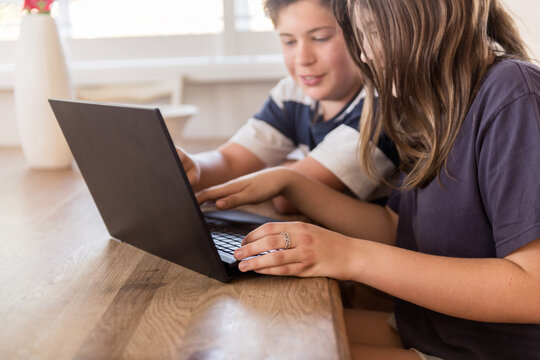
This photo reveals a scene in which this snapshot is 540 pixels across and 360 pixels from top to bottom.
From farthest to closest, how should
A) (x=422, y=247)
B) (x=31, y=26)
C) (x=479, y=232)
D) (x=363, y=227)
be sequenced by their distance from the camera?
(x=31, y=26)
(x=363, y=227)
(x=422, y=247)
(x=479, y=232)

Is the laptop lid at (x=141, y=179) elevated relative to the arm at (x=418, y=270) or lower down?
elevated

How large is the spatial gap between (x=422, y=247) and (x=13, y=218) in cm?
70

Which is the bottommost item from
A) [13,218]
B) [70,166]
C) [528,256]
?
[70,166]

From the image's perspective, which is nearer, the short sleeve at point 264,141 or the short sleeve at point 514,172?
the short sleeve at point 514,172

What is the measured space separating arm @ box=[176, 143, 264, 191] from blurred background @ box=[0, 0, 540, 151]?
625 mm

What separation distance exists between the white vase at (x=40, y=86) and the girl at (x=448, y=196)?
69cm

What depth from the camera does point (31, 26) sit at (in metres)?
1.41

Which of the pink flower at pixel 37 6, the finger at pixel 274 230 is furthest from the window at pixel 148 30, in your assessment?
the finger at pixel 274 230

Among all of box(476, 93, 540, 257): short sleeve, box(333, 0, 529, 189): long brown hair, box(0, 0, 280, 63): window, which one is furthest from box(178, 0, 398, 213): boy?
box(0, 0, 280, 63): window

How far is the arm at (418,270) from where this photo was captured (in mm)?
623

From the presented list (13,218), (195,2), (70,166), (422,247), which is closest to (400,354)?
(422,247)

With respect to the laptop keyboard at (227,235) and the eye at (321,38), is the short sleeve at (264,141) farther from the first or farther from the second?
the laptop keyboard at (227,235)

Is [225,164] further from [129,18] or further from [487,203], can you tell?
[129,18]

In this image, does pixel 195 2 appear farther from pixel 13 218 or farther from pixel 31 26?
pixel 13 218
